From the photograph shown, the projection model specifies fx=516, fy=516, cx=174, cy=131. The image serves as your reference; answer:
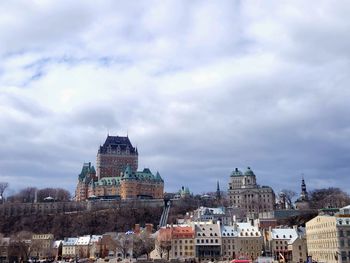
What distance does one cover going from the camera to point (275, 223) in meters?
159

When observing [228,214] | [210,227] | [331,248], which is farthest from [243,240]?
[228,214]

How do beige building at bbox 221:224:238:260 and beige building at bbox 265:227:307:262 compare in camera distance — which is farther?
beige building at bbox 221:224:238:260

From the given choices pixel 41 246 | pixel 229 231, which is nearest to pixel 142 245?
pixel 229 231

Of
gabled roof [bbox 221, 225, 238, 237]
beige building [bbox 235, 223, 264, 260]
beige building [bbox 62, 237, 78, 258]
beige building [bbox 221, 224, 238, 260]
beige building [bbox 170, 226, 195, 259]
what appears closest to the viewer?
beige building [bbox 170, 226, 195, 259]

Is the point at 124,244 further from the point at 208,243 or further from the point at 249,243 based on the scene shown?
the point at 249,243

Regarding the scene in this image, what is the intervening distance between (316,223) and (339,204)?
3454 inches

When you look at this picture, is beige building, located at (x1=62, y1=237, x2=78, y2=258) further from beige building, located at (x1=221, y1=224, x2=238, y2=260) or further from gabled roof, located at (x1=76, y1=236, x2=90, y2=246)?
beige building, located at (x1=221, y1=224, x2=238, y2=260)

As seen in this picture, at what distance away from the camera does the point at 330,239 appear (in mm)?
101625

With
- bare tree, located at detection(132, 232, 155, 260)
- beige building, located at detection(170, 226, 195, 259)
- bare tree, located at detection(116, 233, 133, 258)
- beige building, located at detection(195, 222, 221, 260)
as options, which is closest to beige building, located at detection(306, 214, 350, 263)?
beige building, located at detection(195, 222, 221, 260)

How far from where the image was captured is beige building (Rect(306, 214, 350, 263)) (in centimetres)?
9709

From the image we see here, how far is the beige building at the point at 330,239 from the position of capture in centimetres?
9709

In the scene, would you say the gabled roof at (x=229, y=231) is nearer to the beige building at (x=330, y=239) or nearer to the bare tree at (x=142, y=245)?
the bare tree at (x=142, y=245)

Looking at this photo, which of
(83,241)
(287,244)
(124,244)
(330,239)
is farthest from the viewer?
(83,241)

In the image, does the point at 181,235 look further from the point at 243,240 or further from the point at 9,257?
the point at 9,257
